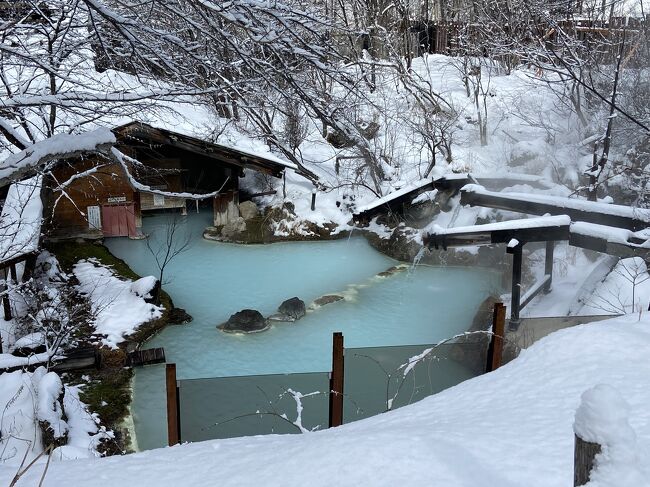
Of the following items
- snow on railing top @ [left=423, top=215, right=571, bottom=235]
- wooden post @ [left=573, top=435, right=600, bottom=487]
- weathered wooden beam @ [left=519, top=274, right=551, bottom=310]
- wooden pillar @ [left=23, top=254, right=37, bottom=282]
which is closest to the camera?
wooden post @ [left=573, top=435, right=600, bottom=487]

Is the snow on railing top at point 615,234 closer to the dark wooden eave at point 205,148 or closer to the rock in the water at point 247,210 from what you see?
the dark wooden eave at point 205,148

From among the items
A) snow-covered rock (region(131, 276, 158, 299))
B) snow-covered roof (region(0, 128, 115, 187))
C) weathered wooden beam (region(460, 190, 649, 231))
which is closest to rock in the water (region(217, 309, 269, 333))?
snow-covered rock (region(131, 276, 158, 299))

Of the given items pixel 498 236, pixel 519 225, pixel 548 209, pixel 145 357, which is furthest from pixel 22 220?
pixel 548 209

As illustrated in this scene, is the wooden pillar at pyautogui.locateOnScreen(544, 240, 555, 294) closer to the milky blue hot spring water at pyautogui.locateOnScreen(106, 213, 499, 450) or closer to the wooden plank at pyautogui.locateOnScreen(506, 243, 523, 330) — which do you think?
the milky blue hot spring water at pyautogui.locateOnScreen(106, 213, 499, 450)

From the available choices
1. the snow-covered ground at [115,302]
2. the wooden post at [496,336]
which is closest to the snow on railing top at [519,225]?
the wooden post at [496,336]

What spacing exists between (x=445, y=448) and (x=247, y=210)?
14.4m

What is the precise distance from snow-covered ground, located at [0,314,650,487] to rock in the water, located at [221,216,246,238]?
1232cm

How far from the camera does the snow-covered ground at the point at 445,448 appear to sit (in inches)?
118

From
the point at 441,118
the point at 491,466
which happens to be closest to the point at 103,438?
Result: the point at 491,466

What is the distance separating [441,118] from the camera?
19125mm

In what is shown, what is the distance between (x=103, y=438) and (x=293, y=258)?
27.5 feet

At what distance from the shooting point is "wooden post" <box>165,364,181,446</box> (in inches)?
216

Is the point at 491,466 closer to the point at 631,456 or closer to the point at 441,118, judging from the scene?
the point at 631,456

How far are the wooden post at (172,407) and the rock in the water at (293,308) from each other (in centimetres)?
645
